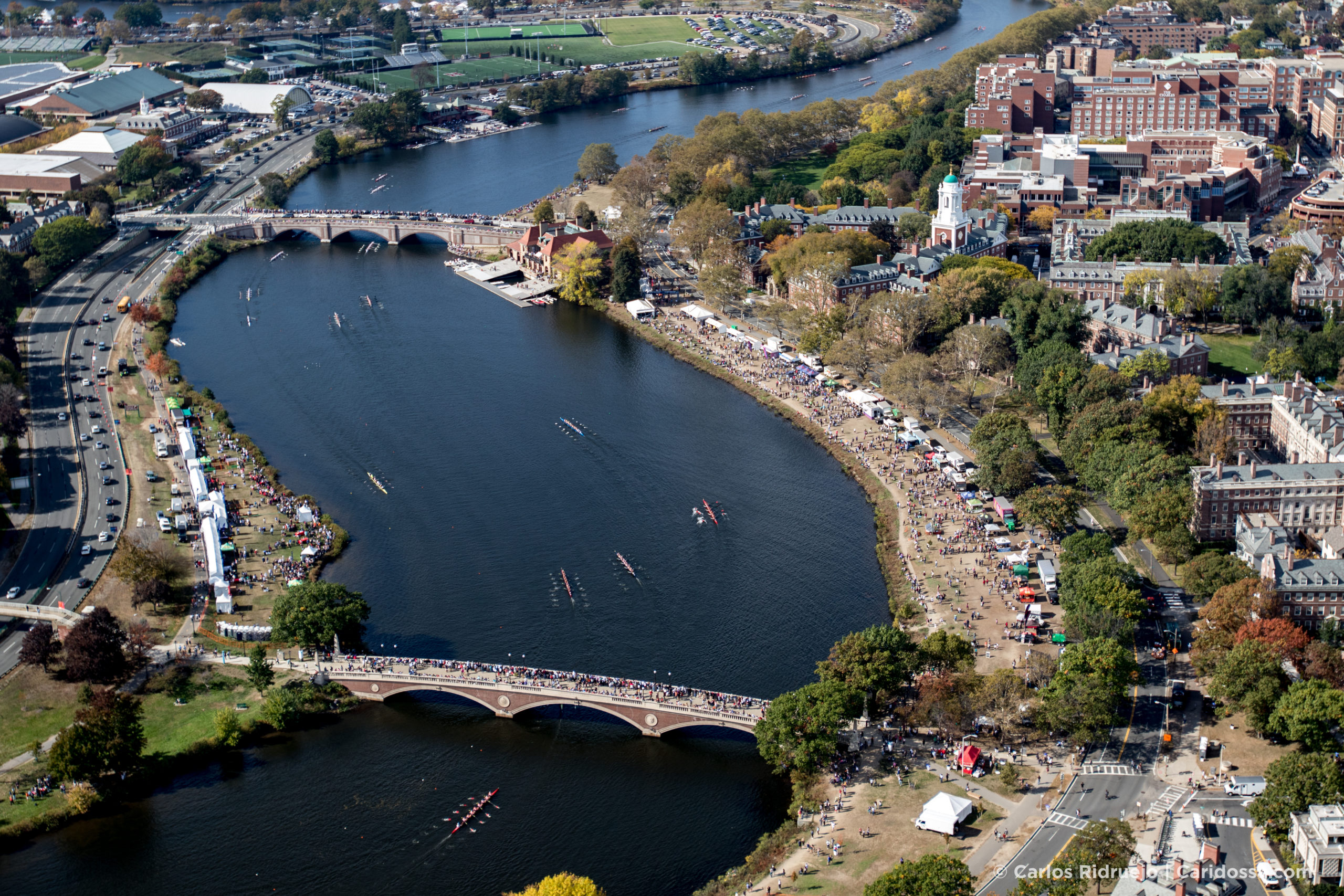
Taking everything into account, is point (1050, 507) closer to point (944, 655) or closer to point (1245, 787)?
point (944, 655)

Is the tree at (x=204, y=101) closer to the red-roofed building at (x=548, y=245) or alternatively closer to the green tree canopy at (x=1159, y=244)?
the red-roofed building at (x=548, y=245)

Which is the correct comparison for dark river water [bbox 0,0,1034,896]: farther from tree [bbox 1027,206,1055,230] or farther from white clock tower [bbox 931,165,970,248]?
tree [bbox 1027,206,1055,230]

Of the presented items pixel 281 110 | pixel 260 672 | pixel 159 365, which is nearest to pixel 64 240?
pixel 159 365

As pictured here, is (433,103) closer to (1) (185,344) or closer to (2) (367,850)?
(1) (185,344)

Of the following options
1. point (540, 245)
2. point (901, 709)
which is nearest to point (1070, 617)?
point (901, 709)

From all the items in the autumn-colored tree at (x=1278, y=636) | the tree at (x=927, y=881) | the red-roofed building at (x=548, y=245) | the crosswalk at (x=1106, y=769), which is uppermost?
the red-roofed building at (x=548, y=245)

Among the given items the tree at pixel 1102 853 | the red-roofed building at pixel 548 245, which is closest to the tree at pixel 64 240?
the red-roofed building at pixel 548 245
